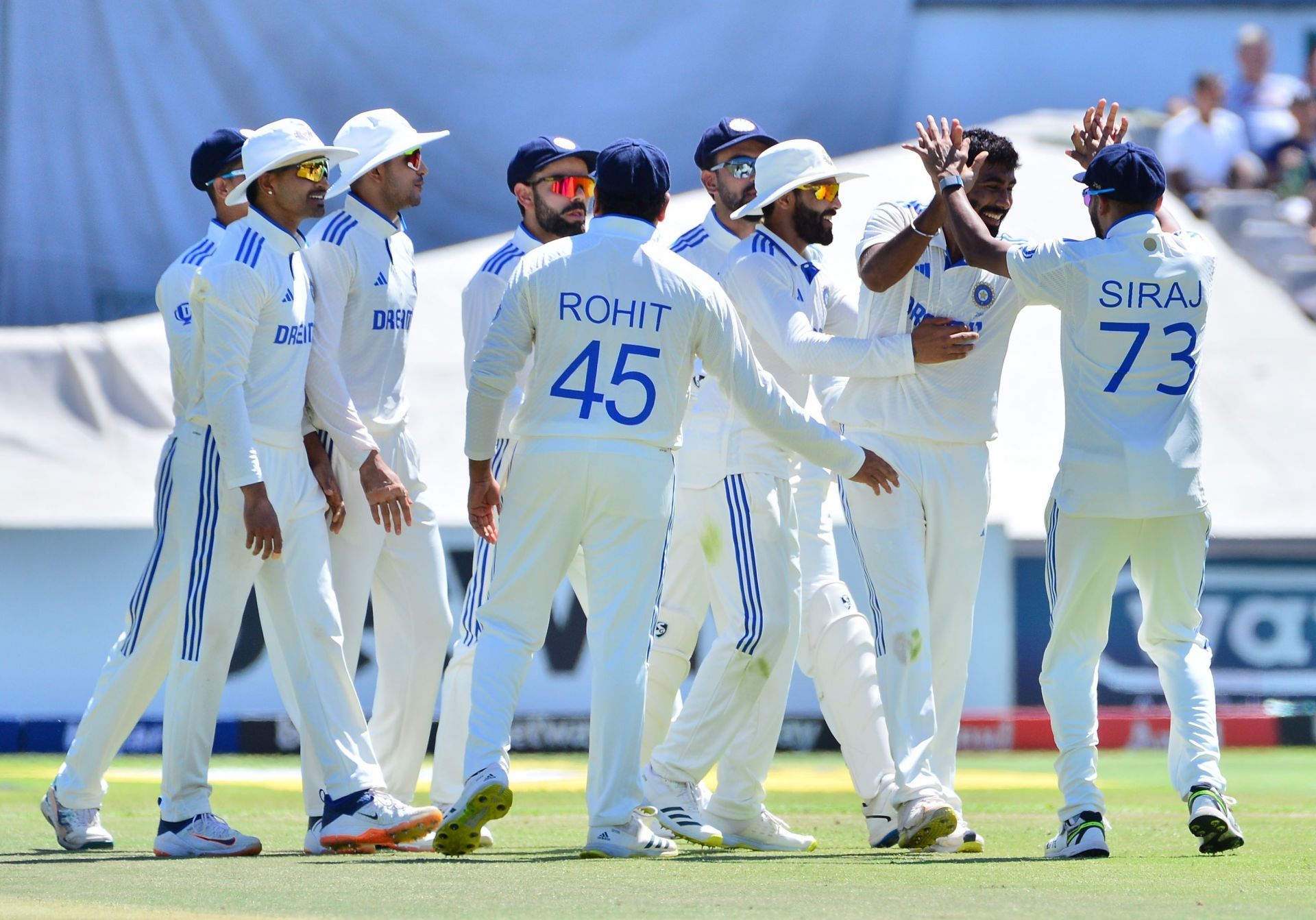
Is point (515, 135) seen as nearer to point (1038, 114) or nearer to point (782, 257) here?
point (1038, 114)

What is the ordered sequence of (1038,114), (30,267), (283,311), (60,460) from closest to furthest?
(283,311) → (60,460) → (30,267) → (1038,114)

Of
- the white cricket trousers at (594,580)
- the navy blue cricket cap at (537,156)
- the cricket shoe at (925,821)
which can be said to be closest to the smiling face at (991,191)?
the navy blue cricket cap at (537,156)

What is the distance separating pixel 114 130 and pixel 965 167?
906cm

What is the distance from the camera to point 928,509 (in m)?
5.83

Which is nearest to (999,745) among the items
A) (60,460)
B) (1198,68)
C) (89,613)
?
(89,613)

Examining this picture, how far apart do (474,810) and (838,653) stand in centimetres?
153

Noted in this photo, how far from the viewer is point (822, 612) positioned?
6.14 meters

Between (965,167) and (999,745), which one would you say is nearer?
(965,167)

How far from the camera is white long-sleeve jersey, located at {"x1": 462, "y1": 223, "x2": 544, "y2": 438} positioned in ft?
20.3

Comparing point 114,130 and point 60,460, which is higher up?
point 114,130

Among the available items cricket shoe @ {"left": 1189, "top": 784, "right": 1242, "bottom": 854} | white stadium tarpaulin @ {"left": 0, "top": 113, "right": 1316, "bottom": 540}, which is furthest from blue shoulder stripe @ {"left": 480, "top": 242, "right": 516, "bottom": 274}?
white stadium tarpaulin @ {"left": 0, "top": 113, "right": 1316, "bottom": 540}

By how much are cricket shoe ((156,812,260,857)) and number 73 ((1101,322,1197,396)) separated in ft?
8.98

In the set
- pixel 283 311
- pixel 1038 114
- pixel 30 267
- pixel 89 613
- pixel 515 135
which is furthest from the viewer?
pixel 1038 114

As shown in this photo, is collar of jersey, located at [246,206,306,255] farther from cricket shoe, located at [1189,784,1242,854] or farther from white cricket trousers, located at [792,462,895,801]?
cricket shoe, located at [1189,784,1242,854]
